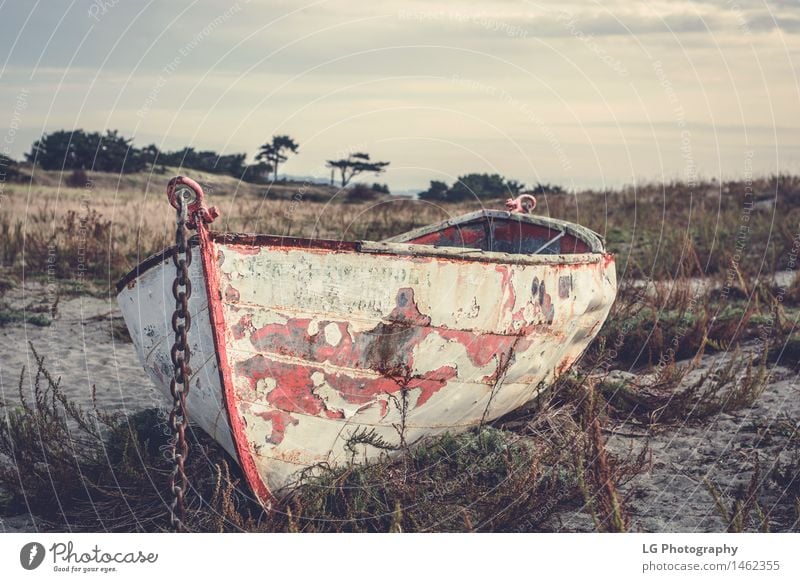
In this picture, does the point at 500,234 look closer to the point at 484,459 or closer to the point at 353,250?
the point at 484,459

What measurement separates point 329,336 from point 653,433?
2566 mm

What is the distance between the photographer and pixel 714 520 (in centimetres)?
434

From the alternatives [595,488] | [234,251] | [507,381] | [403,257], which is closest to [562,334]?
[507,381]

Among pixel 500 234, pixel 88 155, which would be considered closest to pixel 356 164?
pixel 500 234

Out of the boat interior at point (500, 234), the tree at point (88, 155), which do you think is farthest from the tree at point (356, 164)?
the tree at point (88, 155)

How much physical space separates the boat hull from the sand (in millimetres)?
931

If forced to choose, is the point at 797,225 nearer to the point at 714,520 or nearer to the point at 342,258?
the point at 714,520

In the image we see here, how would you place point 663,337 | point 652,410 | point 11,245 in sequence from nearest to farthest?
point 652,410 < point 663,337 < point 11,245

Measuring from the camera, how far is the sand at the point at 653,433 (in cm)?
440

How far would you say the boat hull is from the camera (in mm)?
3766

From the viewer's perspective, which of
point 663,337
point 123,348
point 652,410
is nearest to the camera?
point 652,410

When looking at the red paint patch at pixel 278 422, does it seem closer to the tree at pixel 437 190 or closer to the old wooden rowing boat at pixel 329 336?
the old wooden rowing boat at pixel 329 336

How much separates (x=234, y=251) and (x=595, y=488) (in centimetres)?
212
